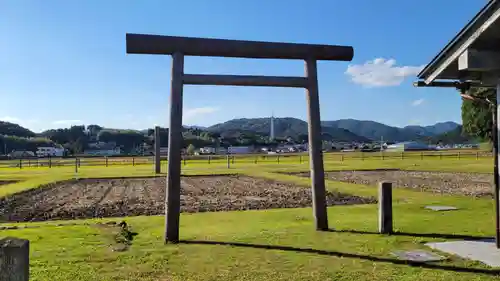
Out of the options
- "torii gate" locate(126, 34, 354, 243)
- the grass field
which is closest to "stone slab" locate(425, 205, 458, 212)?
the grass field

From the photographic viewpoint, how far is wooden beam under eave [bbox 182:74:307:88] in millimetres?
9070

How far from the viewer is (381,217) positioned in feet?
30.4

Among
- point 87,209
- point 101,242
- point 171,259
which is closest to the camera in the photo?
point 171,259

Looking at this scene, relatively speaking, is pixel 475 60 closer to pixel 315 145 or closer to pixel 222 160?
pixel 315 145

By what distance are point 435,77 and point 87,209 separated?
1126 centimetres

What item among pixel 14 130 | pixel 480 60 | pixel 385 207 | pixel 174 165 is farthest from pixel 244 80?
pixel 14 130

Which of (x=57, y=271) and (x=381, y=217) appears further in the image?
(x=381, y=217)

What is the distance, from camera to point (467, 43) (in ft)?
21.8

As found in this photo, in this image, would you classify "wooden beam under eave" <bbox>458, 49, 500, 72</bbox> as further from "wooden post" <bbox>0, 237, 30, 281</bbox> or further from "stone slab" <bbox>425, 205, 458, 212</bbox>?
"stone slab" <bbox>425, 205, 458, 212</bbox>

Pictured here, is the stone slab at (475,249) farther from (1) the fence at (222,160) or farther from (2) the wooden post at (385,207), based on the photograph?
(1) the fence at (222,160)

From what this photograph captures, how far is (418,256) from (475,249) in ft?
3.70

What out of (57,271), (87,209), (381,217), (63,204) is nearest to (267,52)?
(381,217)

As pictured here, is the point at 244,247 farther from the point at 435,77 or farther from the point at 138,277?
the point at 435,77

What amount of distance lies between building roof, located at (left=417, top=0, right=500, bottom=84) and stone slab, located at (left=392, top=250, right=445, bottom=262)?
9.19 feet
